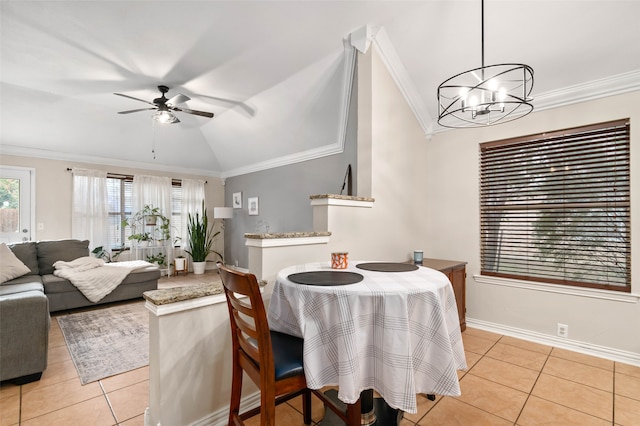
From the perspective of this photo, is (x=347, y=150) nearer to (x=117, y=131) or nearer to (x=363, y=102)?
(x=363, y=102)

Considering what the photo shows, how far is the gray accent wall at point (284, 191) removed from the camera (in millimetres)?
4434

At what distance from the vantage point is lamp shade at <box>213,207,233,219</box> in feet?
21.2

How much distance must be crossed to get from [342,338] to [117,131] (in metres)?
5.56

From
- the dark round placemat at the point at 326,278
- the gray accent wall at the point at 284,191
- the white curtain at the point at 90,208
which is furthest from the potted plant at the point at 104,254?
the dark round placemat at the point at 326,278

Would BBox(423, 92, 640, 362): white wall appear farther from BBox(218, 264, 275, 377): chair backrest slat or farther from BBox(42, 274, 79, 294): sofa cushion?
BBox(42, 274, 79, 294): sofa cushion

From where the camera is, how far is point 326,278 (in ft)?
5.16

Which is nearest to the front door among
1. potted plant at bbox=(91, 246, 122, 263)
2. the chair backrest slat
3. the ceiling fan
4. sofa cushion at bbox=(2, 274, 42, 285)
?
potted plant at bbox=(91, 246, 122, 263)

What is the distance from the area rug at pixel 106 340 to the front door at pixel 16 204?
2.26 metres

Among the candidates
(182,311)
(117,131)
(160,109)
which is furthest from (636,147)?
(117,131)

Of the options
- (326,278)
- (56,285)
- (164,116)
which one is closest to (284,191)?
(164,116)

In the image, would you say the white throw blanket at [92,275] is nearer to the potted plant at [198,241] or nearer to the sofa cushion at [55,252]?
the sofa cushion at [55,252]

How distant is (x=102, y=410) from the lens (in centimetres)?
190

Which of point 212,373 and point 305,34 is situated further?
point 305,34

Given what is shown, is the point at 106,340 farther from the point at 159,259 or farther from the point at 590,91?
the point at 590,91
